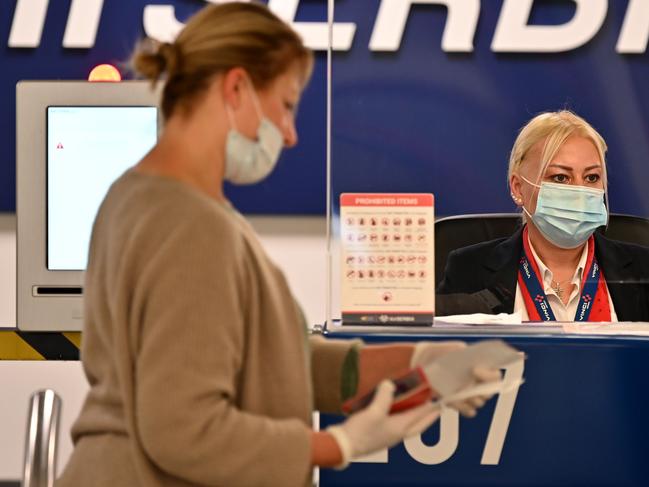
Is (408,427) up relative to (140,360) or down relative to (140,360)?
down

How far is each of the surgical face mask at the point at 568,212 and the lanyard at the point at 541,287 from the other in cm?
4

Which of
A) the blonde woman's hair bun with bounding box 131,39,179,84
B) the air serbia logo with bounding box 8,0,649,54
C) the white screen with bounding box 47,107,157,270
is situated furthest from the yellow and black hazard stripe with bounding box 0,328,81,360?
the blonde woman's hair bun with bounding box 131,39,179,84

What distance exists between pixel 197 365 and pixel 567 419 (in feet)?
4.04

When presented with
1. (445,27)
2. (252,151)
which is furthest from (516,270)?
(252,151)

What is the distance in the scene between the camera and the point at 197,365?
146cm

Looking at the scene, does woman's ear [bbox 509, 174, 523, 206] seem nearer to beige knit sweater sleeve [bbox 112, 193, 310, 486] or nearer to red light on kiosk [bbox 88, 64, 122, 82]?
red light on kiosk [bbox 88, 64, 122, 82]

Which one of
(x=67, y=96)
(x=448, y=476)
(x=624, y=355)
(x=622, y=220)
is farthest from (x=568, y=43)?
(x=67, y=96)

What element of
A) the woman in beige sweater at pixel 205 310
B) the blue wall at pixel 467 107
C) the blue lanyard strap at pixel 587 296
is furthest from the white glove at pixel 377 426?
the blue lanyard strap at pixel 587 296

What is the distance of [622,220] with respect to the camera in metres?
2.91

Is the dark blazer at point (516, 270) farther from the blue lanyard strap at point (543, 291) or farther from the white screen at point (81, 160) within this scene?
the white screen at point (81, 160)

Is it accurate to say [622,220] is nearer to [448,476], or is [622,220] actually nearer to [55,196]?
[448,476]

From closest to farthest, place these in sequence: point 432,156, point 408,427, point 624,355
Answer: point 408,427 < point 624,355 < point 432,156

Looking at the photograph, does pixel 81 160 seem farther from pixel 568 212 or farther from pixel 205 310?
pixel 205 310

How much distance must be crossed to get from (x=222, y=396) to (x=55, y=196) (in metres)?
1.92
